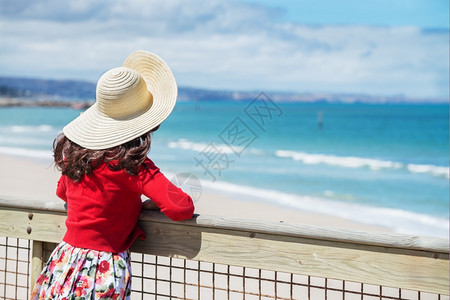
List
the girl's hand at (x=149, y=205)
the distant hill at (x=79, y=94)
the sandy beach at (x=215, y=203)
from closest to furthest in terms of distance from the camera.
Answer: the girl's hand at (x=149, y=205) < the sandy beach at (x=215, y=203) < the distant hill at (x=79, y=94)

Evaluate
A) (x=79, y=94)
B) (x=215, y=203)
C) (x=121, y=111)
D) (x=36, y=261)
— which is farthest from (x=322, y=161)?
(x=79, y=94)

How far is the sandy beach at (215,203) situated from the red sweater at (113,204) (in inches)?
255

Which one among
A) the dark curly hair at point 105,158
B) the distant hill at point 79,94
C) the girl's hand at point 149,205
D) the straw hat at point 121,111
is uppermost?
the distant hill at point 79,94

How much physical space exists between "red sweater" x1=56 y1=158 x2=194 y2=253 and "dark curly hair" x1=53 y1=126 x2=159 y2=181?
22 millimetres

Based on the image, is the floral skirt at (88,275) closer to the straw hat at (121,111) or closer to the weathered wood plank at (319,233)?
the weathered wood plank at (319,233)

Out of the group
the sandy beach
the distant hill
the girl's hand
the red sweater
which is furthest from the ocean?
the distant hill

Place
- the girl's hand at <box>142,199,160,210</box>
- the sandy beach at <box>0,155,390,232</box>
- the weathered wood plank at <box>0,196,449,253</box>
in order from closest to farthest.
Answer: the weathered wood plank at <box>0,196,449,253</box> → the girl's hand at <box>142,199,160,210</box> → the sandy beach at <box>0,155,390,232</box>

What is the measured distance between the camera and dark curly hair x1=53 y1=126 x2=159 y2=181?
6.66 ft

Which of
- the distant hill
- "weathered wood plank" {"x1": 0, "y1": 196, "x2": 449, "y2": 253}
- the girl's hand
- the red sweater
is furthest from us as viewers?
the distant hill

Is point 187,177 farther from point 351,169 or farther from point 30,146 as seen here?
point 30,146

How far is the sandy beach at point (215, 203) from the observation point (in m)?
10.3

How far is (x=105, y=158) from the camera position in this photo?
2.08m

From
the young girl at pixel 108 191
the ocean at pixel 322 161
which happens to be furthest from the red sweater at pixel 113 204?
the ocean at pixel 322 161

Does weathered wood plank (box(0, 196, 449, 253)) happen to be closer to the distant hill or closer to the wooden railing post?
the wooden railing post
